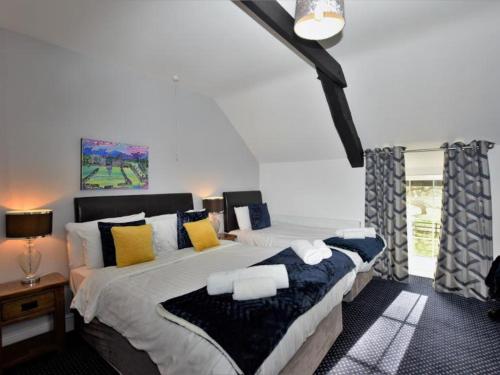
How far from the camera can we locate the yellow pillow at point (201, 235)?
294 centimetres

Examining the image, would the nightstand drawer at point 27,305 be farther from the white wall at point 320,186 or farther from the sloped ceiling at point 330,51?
the white wall at point 320,186

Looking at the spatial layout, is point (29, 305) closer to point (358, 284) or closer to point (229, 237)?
point (229, 237)

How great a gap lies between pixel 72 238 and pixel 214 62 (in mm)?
2304

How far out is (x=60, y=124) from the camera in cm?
259

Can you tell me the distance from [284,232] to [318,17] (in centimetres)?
298

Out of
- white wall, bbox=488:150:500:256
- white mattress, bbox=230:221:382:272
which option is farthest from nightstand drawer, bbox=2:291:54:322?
white wall, bbox=488:150:500:256

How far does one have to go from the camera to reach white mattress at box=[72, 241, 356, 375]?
4.35 feet

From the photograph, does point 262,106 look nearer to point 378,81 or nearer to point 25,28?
point 378,81

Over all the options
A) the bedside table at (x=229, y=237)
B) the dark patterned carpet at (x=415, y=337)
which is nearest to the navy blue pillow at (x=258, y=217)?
the bedside table at (x=229, y=237)

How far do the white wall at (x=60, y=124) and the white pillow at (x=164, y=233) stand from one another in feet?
1.76

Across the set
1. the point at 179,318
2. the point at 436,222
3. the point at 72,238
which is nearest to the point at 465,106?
the point at 436,222

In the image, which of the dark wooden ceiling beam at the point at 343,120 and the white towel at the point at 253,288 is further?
the dark wooden ceiling beam at the point at 343,120

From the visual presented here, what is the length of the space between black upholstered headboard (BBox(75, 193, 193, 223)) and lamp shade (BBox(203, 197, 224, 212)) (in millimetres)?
275

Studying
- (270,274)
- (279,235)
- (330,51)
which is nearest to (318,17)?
(330,51)
